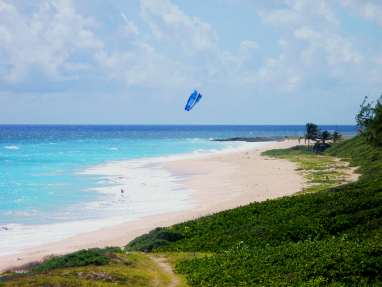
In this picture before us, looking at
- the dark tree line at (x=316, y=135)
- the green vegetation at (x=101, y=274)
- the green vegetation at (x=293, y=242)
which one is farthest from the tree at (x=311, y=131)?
the green vegetation at (x=101, y=274)

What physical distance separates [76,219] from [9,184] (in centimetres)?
2913

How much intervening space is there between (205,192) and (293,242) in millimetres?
33602

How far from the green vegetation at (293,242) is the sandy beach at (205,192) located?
7.03m

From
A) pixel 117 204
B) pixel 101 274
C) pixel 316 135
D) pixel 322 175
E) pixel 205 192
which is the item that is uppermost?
pixel 316 135

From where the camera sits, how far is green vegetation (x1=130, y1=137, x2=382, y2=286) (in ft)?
71.1

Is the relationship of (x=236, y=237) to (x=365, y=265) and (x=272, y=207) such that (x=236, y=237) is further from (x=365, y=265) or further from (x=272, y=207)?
(x=365, y=265)

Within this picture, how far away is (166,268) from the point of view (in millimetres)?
26547

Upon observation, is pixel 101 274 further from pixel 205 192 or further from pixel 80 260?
pixel 205 192

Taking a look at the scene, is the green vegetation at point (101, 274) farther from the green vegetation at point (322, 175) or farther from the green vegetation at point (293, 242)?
the green vegetation at point (322, 175)

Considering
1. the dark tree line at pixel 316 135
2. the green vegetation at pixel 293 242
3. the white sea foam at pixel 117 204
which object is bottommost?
the white sea foam at pixel 117 204

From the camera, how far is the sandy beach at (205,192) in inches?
1496

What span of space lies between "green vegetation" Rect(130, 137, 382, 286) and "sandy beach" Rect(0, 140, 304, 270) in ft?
23.1

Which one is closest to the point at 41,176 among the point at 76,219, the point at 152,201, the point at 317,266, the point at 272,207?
the point at 152,201

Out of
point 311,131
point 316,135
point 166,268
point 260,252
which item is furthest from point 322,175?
point 316,135
